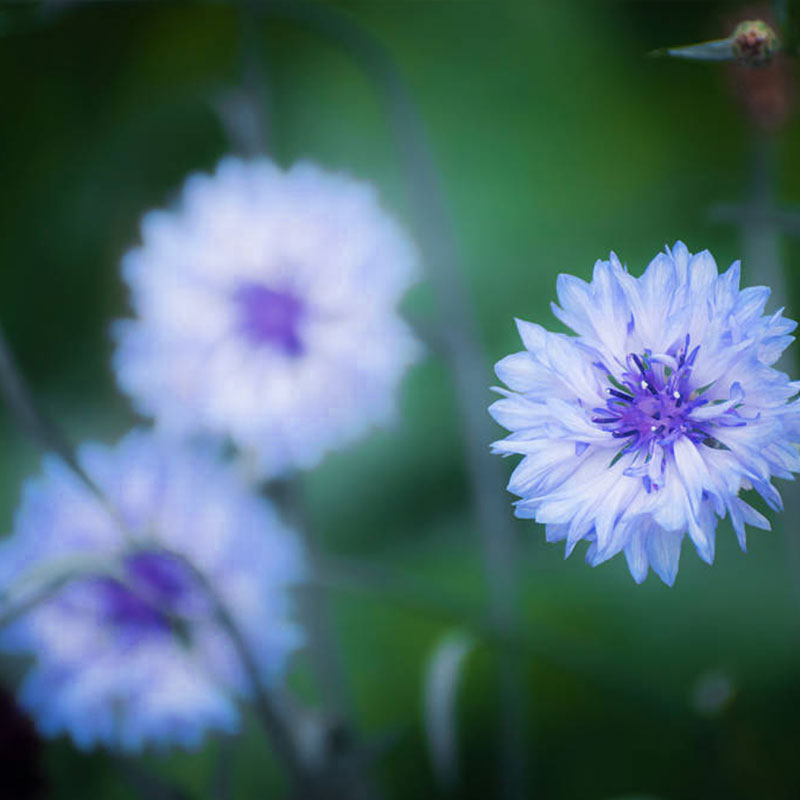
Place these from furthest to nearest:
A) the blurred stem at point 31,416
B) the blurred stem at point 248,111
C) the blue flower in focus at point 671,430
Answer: the blurred stem at point 248,111
the blurred stem at point 31,416
the blue flower in focus at point 671,430

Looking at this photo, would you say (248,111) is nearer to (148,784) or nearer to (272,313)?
(272,313)

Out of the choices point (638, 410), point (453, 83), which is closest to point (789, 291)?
point (453, 83)

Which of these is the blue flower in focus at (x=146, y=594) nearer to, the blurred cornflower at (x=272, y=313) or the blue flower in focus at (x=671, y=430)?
the blurred cornflower at (x=272, y=313)

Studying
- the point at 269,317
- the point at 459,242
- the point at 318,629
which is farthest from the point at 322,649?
the point at 459,242

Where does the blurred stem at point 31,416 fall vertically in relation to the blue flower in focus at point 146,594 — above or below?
above

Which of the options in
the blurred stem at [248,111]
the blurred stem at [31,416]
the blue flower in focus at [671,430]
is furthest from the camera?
the blurred stem at [248,111]

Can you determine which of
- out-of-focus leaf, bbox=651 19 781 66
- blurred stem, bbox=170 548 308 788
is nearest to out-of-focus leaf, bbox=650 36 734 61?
out-of-focus leaf, bbox=651 19 781 66

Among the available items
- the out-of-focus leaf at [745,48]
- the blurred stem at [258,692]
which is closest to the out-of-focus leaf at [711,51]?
the out-of-focus leaf at [745,48]
